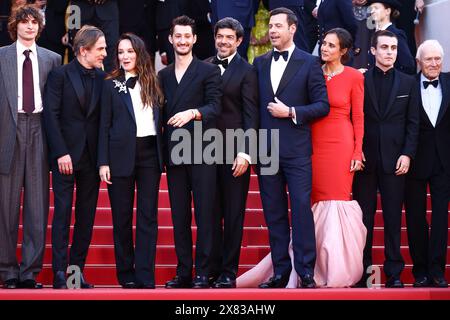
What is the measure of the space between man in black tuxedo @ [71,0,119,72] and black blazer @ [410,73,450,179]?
10.6 ft

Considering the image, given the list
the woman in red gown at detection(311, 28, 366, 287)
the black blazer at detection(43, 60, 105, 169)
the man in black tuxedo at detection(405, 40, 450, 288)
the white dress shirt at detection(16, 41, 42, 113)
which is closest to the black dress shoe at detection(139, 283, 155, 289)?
the black blazer at detection(43, 60, 105, 169)

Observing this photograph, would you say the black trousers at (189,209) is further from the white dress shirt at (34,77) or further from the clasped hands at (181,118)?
the white dress shirt at (34,77)

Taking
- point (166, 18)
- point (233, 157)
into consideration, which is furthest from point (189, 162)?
point (166, 18)

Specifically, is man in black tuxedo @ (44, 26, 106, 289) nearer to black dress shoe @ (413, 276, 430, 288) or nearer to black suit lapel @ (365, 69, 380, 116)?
black suit lapel @ (365, 69, 380, 116)

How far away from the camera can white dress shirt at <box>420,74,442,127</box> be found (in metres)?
8.58

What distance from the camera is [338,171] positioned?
8148 millimetres

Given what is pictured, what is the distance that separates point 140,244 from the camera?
26.0 ft

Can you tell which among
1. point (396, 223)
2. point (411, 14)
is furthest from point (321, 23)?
point (396, 223)

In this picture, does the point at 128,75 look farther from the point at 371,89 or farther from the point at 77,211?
the point at 371,89

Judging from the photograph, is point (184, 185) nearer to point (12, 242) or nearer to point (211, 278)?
point (211, 278)

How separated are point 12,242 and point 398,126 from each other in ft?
10.1

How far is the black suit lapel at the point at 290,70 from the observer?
808 cm
